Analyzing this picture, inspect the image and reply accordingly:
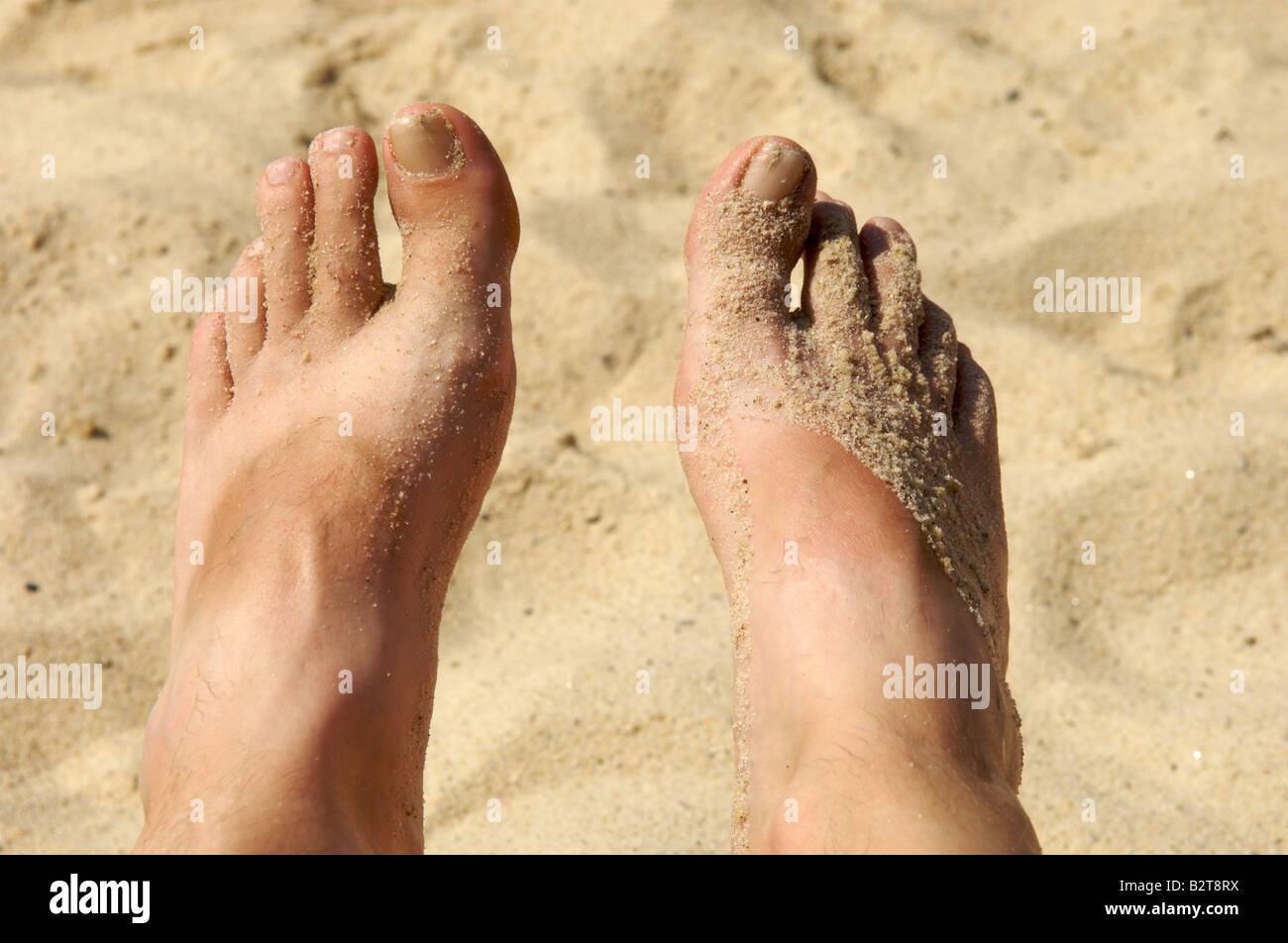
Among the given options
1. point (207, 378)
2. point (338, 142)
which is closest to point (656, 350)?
point (338, 142)

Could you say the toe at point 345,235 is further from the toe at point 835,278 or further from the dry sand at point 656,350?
the toe at point 835,278

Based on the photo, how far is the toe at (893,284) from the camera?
177 cm

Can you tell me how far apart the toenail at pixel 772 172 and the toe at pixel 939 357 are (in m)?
0.29

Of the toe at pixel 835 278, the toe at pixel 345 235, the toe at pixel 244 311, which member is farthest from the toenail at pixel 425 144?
the toe at pixel 835 278

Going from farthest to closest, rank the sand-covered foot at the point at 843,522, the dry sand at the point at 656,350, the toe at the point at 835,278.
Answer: the toe at the point at 835,278, the dry sand at the point at 656,350, the sand-covered foot at the point at 843,522

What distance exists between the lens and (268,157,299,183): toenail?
6.00 feet

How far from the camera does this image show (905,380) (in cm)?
173

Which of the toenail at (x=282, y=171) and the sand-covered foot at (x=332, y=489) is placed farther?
the toenail at (x=282, y=171)

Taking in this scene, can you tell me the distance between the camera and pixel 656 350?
2.04 metres

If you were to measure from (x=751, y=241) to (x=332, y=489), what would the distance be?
66 centimetres

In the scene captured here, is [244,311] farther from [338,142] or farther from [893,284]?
[893,284]

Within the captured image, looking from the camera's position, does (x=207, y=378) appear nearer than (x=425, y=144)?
No

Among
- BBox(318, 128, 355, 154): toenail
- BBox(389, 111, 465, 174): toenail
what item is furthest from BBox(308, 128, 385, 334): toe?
BBox(389, 111, 465, 174): toenail

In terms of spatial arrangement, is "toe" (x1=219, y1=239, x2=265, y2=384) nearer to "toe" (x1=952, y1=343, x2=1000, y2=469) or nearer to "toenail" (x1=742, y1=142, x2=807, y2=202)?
"toenail" (x1=742, y1=142, x2=807, y2=202)
